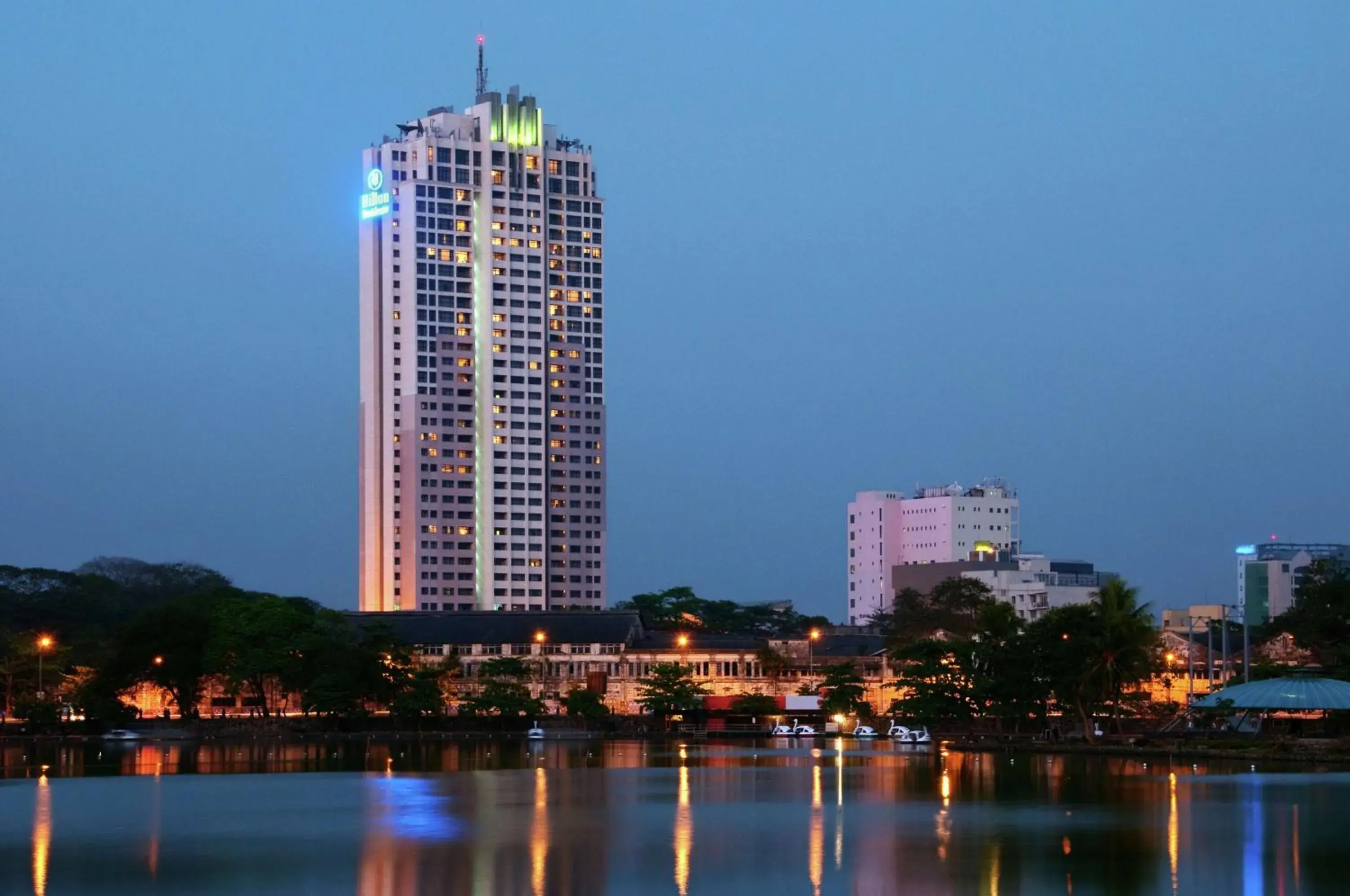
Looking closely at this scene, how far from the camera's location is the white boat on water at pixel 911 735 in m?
115

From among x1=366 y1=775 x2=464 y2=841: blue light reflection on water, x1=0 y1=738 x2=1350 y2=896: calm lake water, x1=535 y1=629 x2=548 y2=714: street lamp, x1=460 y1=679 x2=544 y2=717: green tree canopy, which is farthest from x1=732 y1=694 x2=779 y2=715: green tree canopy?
x1=366 y1=775 x2=464 y2=841: blue light reflection on water

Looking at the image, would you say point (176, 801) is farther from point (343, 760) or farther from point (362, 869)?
point (343, 760)

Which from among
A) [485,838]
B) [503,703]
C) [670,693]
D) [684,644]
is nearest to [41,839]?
[485,838]

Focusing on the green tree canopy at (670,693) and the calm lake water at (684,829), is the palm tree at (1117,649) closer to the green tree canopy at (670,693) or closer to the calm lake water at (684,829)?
the calm lake water at (684,829)

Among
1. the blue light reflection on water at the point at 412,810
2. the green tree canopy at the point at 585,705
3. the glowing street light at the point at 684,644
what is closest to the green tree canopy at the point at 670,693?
the green tree canopy at the point at 585,705

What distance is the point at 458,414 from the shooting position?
194500mm

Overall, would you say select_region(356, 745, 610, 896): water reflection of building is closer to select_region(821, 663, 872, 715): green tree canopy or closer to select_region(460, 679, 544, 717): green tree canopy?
select_region(460, 679, 544, 717): green tree canopy

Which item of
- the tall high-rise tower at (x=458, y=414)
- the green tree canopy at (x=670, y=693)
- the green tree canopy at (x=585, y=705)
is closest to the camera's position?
the green tree canopy at (x=585, y=705)

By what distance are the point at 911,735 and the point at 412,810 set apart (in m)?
59.6

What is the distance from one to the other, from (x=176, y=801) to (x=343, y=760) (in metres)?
32.1

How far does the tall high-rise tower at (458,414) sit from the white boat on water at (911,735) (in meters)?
78.2

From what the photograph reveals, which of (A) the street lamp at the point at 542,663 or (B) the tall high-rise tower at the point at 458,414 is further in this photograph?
(B) the tall high-rise tower at the point at 458,414

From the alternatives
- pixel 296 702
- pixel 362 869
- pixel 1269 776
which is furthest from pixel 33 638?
pixel 362 869

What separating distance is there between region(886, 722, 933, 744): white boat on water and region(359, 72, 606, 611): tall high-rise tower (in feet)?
257
